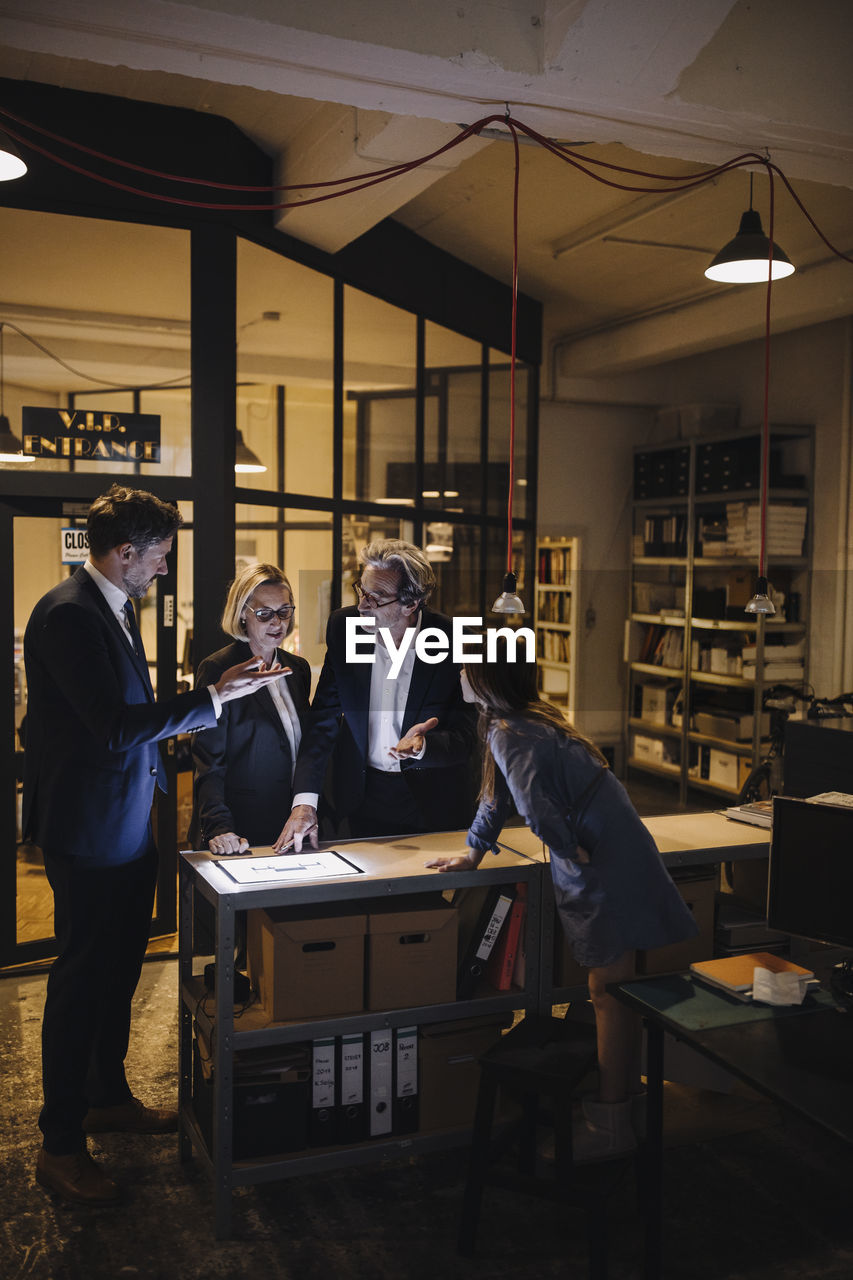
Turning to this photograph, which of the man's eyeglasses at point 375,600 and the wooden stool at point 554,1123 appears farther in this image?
the man's eyeglasses at point 375,600

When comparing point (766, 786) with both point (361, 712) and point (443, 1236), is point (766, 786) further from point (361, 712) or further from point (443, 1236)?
point (443, 1236)

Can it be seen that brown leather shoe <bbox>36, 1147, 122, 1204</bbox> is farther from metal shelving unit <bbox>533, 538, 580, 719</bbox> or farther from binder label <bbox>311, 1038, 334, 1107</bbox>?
metal shelving unit <bbox>533, 538, 580, 719</bbox>

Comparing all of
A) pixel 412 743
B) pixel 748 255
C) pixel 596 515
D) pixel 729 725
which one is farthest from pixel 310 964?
pixel 596 515

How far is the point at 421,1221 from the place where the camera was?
2.65m

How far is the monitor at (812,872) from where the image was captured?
2361 millimetres

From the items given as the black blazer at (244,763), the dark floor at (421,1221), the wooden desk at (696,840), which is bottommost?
the dark floor at (421,1221)

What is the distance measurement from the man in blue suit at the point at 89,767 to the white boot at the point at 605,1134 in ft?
4.06

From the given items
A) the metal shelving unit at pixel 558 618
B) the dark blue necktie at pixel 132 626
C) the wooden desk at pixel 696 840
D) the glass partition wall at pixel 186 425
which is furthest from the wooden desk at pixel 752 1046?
the metal shelving unit at pixel 558 618

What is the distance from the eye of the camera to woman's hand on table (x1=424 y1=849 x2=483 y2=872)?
2.80m

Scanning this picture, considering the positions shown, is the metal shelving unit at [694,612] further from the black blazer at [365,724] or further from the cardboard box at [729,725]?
the black blazer at [365,724]

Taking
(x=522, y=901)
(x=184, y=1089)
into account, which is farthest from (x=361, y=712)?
(x=184, y=1089)

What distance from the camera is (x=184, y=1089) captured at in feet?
9.62

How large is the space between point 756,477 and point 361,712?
500 cm

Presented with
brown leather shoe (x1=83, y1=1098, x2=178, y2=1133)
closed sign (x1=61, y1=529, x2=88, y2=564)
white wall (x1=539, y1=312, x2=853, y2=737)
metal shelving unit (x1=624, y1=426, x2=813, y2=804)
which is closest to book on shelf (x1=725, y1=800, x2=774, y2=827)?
brown leather shoe (x1=83, y1=1098, x2=178, y2=1133)
